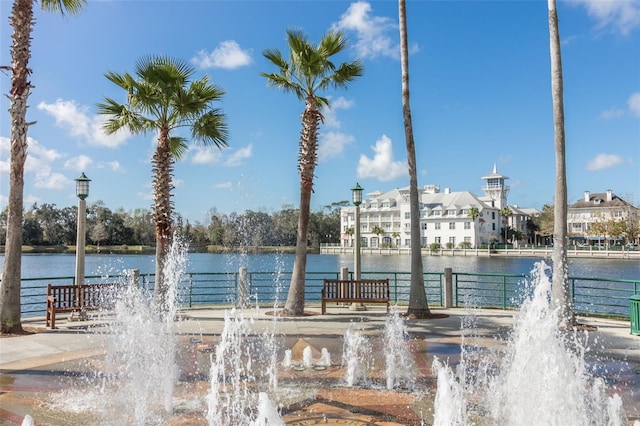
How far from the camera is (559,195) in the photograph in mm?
11344

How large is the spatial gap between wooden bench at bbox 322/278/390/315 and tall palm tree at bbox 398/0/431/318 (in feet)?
2.51

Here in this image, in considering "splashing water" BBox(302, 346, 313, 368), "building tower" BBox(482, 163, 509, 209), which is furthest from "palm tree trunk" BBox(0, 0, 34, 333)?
"building tower" BBox(482, 163, 509, 209)

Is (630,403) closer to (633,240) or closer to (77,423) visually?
(77,423)

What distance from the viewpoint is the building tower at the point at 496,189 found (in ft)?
370

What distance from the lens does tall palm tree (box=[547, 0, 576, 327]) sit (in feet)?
35.7

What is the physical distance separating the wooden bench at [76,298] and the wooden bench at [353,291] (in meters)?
5.35

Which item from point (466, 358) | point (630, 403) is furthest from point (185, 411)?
point (630, 403)

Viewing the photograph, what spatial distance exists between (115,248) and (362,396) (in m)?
68.3

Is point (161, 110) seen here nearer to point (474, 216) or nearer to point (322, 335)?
point (322, 335)

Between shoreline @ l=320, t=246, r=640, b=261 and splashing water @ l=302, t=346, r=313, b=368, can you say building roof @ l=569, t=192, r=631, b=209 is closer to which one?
shoreline @ l=320, t=246, r=640, b=261

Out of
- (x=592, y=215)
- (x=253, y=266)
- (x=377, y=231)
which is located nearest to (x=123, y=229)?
(x=253, y=266)

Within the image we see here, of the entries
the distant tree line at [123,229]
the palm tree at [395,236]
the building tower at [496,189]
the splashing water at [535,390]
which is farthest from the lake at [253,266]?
the building tower at [496,189]

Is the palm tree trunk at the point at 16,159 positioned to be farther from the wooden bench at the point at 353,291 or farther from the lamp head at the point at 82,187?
Result: the wooden bench at the point at 353,291

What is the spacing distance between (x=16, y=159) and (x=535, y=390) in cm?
1061
